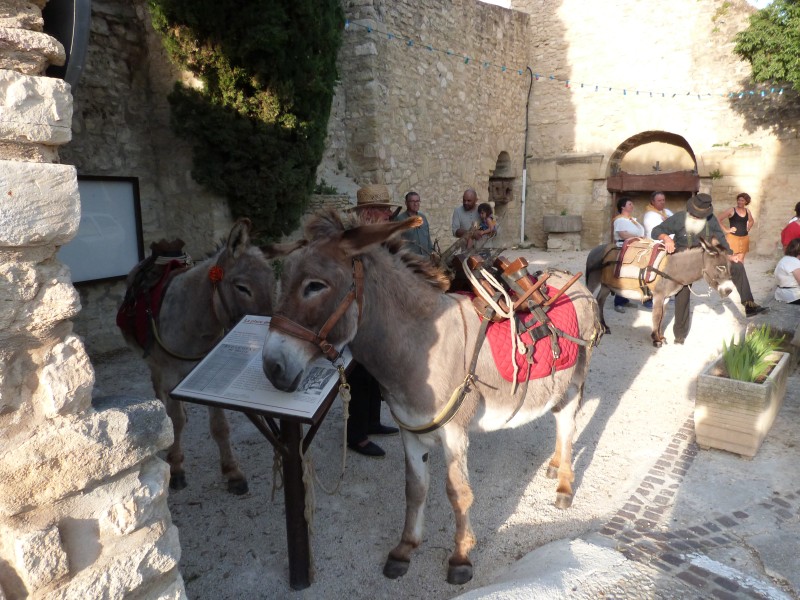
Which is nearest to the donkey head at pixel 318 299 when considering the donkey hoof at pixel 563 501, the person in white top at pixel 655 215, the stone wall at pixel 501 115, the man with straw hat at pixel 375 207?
the man with straw hat at pixel 375 207

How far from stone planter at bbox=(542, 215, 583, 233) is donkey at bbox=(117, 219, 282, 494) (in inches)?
541

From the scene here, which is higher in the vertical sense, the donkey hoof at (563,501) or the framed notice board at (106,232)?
the framed notice board at (106,232)

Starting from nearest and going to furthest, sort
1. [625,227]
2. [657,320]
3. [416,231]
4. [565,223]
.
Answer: [416,231] → [657,320] → [625,227] → [565,223]

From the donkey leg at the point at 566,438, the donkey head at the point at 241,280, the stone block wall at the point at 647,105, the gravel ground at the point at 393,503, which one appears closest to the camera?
the gravel ground at the point at 393,503

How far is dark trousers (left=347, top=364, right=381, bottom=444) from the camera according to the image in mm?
4191

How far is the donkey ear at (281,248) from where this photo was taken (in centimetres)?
245

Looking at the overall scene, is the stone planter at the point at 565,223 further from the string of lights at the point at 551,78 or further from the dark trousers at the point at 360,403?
the dark trousers at the point at 360,403

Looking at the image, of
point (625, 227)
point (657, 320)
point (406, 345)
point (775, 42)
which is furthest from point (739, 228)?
point (406, 345)

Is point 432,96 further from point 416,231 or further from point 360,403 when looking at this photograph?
point 360,403

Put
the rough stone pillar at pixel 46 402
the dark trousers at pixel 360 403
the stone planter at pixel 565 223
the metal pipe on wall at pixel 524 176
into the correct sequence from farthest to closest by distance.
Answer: the metal pipe on wall at pixel 524 176 < the stone planter at pixel 565 223 < the dark trousers at pixel 360 403 < the rough stone pillar at pixel 46 402

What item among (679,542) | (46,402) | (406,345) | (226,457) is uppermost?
(46,402)

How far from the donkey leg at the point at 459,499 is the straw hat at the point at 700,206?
20.2 feet

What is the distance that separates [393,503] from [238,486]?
1.15 meters

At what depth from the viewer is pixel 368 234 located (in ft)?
7.49
